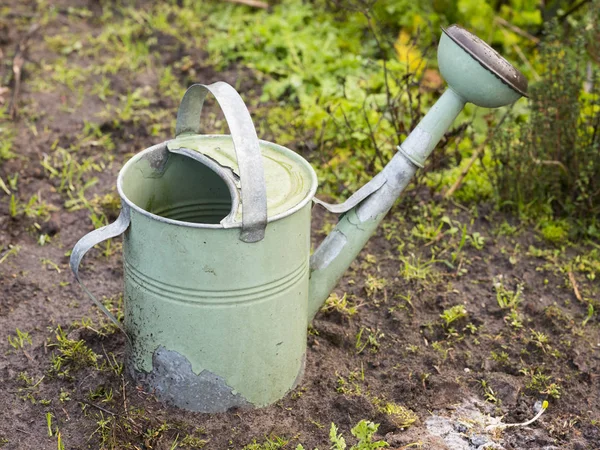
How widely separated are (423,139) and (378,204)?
247mm

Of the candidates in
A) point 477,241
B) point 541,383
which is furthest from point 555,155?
point 541,383

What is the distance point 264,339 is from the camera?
2205mm

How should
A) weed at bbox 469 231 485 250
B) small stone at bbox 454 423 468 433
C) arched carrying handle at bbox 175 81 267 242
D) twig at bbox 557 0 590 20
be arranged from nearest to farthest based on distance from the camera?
arched carrying handle at bbox 175 81 267 242
small stone at bbox 454 423 468 433
weed at bbox 469 231 485 250
twig at bbox 557 0 590 20

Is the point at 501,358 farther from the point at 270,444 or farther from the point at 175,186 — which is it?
the point at 175,186

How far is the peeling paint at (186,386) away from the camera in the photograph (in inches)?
87.7

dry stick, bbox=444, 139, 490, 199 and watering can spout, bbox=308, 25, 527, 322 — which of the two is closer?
watering can spout, bbox=308, 25, 527, 322

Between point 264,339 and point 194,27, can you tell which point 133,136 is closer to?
point 194,27

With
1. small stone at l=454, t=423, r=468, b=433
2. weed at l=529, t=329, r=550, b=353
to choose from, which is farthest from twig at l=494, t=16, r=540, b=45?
small stone at l=454, t=423, r=468, b=433

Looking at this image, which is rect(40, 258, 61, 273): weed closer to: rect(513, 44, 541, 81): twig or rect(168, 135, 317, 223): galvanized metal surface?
rect(168, 135, 317, 223): galvanized metal surface

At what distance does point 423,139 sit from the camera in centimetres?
226

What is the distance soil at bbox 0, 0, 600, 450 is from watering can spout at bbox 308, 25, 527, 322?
0.35 meters

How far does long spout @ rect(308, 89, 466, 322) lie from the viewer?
2256 millimetres

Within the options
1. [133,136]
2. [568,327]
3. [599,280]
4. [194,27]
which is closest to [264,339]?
[568,327]

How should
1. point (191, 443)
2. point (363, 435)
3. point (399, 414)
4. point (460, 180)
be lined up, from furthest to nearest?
1. point (460, 180)
2. point (399, 414)
3. point (191, 443)
4. point (363, 435)
